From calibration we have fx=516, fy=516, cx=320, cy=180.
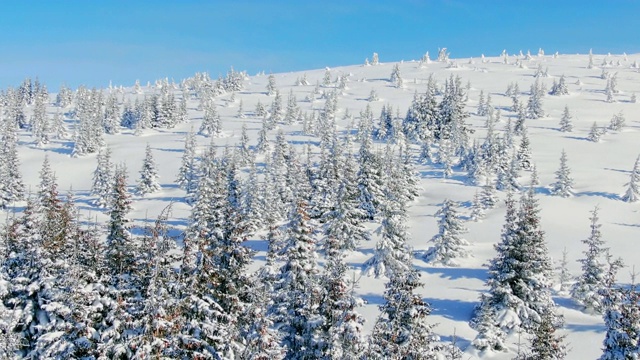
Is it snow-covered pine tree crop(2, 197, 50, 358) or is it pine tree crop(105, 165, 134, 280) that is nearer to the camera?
snow-covered pine tree crop(2, 197, 50, 358)

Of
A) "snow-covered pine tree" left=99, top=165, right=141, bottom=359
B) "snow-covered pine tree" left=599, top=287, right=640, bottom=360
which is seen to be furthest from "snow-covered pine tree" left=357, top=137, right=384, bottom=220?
"snow-covered pine tree" left=599, top=287, right=640, bottom=360

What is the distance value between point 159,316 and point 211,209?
10339mm

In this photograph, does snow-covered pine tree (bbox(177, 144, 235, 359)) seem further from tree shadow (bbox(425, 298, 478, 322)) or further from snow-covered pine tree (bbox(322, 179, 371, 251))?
Result: snow-covered pine tree (bbox(322, 179, 371, 251))

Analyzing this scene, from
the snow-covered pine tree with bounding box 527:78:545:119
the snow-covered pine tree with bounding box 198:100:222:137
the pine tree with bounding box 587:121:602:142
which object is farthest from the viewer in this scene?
the snow-covered pine tree with bounding box 527:78:545:119

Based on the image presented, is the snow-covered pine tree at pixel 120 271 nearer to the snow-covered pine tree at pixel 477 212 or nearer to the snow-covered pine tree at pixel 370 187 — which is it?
the snow-covered pine tree at pixel 370 187

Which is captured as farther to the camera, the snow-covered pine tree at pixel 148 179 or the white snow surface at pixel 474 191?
the snow-covered pine tree at pixel 148 179

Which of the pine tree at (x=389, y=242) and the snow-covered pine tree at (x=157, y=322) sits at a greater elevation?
the snow-covered pine tree at (x=157, y=322)

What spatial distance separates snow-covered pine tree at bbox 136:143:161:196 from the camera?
309 feet

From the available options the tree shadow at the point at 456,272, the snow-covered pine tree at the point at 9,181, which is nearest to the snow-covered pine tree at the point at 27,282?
the tree shadow at the point at 456,272

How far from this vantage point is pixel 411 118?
122562 millimetres

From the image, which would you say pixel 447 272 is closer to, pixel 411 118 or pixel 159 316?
pixel 159 316

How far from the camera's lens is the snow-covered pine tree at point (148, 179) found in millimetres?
94125

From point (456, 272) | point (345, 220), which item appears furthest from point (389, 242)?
point (456, 272)

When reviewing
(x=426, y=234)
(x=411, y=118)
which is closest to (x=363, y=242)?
(x=426, y=234)
